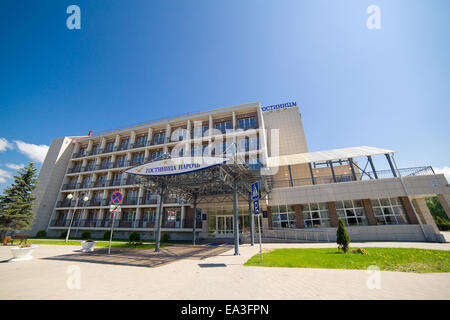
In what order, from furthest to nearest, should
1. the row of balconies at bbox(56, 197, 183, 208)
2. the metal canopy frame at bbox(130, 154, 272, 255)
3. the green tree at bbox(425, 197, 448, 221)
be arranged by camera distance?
1. the green tree at bbox(425, 197, 448, 221)
2. the row of balconies at bbox(56, 197, 183, 208)
3. the metal canopy frame at bbox(130, 154, 272, 255)

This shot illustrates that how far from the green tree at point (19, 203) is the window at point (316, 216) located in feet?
108

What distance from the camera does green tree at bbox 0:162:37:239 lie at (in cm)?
1892

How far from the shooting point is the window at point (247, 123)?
78.0ft

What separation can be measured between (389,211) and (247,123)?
60.6ft

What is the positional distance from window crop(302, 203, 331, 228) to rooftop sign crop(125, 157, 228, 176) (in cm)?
1435

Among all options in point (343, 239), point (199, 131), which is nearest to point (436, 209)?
point (343, 239)

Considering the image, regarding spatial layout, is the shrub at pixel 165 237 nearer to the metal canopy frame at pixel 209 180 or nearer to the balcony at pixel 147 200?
the balcony at pixel 147 200

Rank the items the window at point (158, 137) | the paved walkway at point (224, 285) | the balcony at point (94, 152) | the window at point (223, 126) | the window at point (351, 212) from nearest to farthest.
Answer: the paved walkway at point (224, 285), the window at point (351, 212), the window at point (223, 126), the window at point (158, 137), the balcony at point (94, 152)

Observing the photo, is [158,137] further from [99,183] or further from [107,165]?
[99,183]

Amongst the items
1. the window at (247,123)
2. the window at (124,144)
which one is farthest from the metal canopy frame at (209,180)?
the window at (124,144)

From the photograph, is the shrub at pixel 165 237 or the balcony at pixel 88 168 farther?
the balcony at pixel 88 168

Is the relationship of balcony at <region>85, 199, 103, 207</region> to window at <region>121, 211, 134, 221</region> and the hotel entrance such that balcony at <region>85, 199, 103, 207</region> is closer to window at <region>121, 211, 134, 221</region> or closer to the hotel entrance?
window at <region>121, 211, 134, 221</region>

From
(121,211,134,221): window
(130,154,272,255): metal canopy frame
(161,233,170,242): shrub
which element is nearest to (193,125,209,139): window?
(130,154,272,255): metal canopy frame
